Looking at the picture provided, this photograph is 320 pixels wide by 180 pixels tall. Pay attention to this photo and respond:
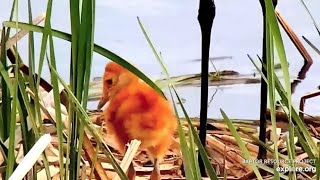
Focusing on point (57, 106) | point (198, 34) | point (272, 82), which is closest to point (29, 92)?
point (57, 106)

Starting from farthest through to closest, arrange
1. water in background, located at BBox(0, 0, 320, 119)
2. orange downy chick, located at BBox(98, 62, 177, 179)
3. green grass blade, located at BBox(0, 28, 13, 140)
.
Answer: water in background, located at BBox(0, 0, 320, 119) < orange downy chick, located at BBox(98, 62, 177, 179) < green grass blade, located at BBox(0, 28, 13, 140)

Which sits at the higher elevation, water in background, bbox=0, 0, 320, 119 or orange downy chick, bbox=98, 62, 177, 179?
water in background, bbox=0, 0, 320, 119

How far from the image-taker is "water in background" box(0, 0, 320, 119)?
2.08 feet

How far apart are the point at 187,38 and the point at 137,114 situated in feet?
0.57

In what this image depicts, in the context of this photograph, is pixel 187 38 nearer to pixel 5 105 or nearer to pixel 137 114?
pixel 137 114

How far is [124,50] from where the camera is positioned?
63 cm

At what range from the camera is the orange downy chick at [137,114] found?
20.8 inches

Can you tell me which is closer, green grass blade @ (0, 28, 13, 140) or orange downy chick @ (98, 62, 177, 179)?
green grass blade @ (0, 28, 13, 140)

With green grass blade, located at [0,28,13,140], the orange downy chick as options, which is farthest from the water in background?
green grass blade, located at [0,28,13,140]

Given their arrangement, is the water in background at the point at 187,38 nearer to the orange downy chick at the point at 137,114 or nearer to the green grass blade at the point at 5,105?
the orange downy chick at the point at 137,114

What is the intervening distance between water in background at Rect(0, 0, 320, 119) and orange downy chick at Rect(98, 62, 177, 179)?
0.25 feet

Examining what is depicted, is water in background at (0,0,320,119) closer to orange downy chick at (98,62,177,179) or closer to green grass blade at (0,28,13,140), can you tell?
orange downy chick at (98,62,177,179)

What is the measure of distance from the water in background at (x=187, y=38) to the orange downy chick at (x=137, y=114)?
3.0 inches

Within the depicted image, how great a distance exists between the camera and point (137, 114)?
1.73ft
